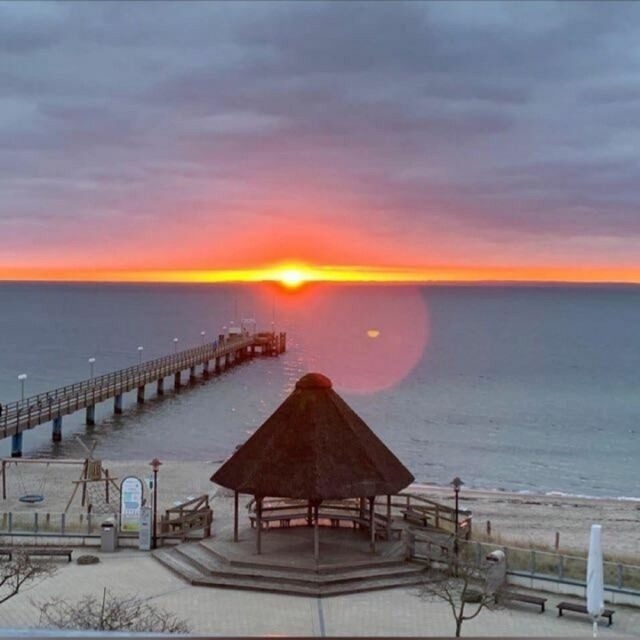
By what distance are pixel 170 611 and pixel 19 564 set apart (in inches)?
107

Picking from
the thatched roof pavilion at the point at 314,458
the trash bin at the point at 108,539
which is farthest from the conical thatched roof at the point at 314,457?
the trash bin at the point at 108,539

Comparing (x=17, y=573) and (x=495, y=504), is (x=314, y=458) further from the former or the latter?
(x=495, y=504)

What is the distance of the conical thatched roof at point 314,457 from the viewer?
16938 millimetres

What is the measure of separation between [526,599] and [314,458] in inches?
191

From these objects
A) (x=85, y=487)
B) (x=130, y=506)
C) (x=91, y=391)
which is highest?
(x=91, y=391)

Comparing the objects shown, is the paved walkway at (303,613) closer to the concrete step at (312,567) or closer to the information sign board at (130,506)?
the concrete step at (312,567)

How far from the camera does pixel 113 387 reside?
52.4m

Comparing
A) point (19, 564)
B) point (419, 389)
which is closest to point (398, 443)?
point (419, 389)

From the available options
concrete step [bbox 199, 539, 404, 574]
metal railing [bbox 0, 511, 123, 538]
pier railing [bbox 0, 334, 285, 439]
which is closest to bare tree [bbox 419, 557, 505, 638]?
concrete step [bbox 199, 539, 404, 574]

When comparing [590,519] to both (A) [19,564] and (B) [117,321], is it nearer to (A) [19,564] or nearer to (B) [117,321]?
(A) [19,564]

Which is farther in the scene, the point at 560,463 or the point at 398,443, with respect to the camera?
the point at 398,443

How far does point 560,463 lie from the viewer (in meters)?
42.1

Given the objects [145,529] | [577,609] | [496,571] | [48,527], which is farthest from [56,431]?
[577,609]

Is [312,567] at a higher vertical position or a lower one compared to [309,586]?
higher
